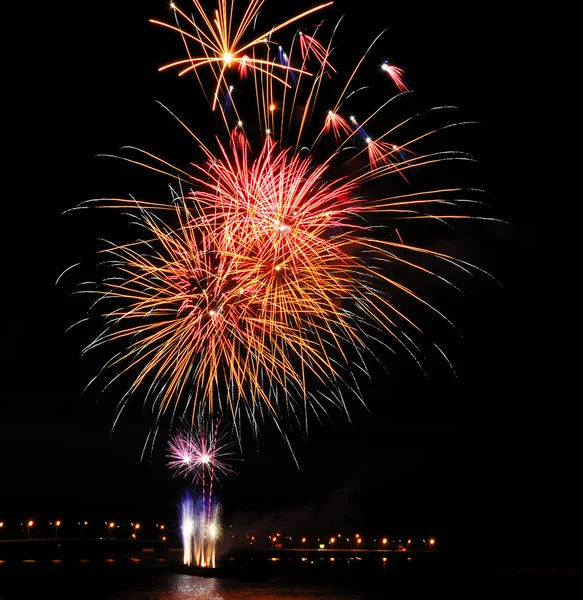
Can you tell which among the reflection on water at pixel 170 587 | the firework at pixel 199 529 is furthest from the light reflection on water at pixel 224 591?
the firework at pixel 199 529

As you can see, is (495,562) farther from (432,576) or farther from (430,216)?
(430,216)

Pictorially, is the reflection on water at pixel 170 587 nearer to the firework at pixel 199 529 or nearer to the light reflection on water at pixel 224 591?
the light reflection on water at pixel 224 591

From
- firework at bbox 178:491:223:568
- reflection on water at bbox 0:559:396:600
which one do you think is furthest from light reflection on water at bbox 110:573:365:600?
firework at bbox 178:491:223:568

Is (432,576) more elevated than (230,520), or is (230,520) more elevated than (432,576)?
(230,520)

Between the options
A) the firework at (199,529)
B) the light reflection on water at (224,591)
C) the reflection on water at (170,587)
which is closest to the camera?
the reflection on water at (170,587)

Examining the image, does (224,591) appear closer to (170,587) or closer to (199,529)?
(170,587)

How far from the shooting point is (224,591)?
52.5 metres

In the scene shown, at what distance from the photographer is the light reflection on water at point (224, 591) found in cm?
4774

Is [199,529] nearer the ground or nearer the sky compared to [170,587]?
nearer the sky

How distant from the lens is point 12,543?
90.9m

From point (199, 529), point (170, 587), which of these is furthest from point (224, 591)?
point (199, 529)

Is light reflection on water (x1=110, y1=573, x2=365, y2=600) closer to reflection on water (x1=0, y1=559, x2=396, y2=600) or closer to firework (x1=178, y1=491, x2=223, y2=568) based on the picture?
reflection on water (x1=0, y1=559, x2=396, y2=600)

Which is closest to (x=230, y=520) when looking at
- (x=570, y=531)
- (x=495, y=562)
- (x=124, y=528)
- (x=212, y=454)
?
(x=124, y=528)

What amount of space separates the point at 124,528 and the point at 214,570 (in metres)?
98.0
